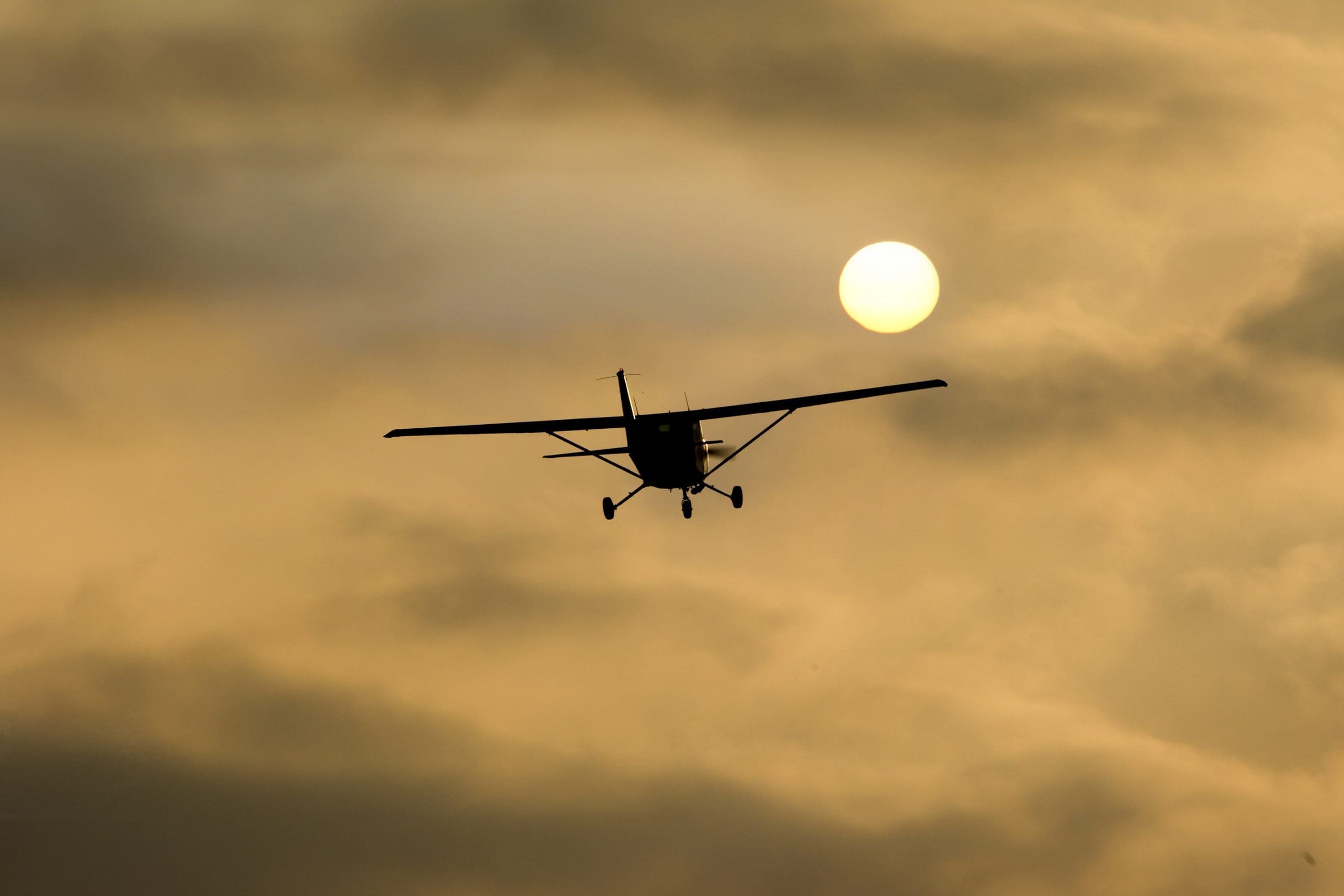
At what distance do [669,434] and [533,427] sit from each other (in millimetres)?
6136

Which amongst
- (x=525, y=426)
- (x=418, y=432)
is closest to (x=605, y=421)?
(x=525, y=426)

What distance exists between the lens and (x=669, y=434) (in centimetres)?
7419

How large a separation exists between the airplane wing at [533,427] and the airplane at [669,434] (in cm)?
3

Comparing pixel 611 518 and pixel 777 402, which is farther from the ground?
pixel 777 402

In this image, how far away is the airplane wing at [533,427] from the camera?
74875mm

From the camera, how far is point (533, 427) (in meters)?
76.0

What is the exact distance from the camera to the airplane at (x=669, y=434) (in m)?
74.1

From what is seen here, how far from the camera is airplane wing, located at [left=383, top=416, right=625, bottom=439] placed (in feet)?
246

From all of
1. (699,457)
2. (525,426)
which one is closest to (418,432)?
(525,426)

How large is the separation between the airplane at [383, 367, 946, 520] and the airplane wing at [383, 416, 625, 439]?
32 mm

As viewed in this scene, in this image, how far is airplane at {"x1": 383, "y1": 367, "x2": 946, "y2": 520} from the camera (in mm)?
74125

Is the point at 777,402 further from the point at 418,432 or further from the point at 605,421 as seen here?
the point at 418,432

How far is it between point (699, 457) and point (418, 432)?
12.8m

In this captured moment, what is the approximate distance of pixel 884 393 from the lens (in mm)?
74188
